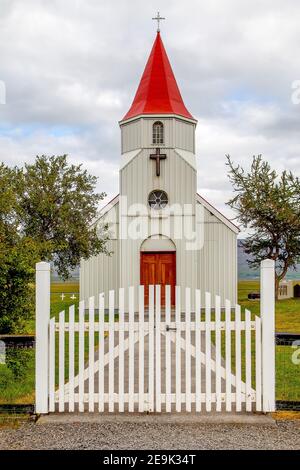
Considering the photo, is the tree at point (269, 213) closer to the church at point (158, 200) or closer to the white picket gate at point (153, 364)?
the church at point (158, 200)

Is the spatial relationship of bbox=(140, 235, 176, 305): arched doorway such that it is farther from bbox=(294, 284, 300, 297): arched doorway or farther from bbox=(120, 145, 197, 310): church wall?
bbox=(294, 284, 300, 297): arched doorway

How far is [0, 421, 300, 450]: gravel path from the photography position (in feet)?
17.2

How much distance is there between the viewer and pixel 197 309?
635 cm

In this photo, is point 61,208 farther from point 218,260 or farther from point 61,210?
point 218,260

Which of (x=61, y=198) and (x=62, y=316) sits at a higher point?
(x=61, y=198)

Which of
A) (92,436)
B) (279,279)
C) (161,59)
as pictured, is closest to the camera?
(92,436)

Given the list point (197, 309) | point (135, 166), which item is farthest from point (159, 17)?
point (197, 309)

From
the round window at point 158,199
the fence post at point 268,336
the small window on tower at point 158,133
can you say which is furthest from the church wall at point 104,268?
the fence post at point 268,336

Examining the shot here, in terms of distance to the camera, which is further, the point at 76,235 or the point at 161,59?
the point at 161,59

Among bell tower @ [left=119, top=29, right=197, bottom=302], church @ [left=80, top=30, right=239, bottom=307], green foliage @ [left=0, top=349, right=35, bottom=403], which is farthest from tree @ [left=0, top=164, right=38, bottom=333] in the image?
bell tower @ [left=119, top=29, right=197, bottom=302]

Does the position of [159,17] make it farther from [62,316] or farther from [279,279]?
[62,316]

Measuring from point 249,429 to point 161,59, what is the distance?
22745 millimetres

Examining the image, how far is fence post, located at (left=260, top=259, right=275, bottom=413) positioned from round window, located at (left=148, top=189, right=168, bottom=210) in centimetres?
1594

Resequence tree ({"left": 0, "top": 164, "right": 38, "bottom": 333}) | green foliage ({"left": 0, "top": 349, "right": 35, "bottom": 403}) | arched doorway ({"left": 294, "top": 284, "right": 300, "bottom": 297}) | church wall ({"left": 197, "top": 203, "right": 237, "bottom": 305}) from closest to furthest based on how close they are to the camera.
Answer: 1. green foliage ({"left": 0, "top": 349, "right": 35, "bottom": 403})
2. tree ({"left": 0, "top": 164, "right": 38, "bottom": 333})
3. church wall ({"left": 197, "top": 203, "right": 237, "bottom": 305})
4. arched doorway ({"left": 294, "top": 284, "right": 300, "bottom": 297})
